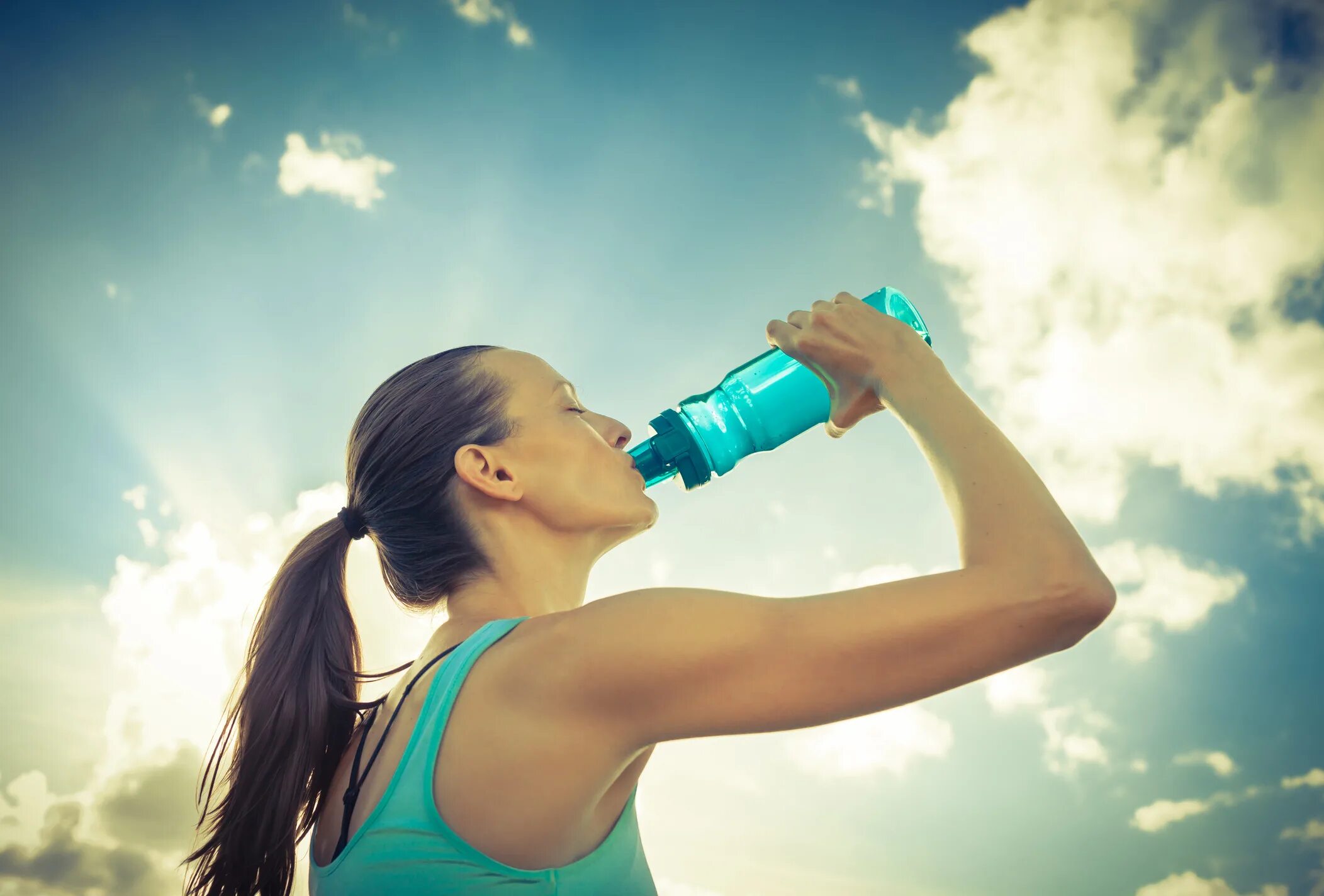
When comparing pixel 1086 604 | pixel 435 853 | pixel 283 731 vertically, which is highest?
pixel 283 731

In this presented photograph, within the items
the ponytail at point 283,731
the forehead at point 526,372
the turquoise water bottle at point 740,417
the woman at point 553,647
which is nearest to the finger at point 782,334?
the woman at point 553,647

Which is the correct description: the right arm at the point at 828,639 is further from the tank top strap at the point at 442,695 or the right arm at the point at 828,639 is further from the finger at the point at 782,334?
the finger at the point at 782,334

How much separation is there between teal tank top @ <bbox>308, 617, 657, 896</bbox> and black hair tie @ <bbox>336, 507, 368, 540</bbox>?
3.10ft

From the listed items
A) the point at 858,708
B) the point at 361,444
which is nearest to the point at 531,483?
the point at 361,444

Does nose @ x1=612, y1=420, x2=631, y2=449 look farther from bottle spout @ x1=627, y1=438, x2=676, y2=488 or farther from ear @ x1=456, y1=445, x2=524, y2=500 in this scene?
ear @ x1=456, y1=445, x2=524, y2=500

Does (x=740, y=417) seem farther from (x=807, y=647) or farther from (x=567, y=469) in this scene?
(x=807, y=647)

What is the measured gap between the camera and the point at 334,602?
7.56 feet

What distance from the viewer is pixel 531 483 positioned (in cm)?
220

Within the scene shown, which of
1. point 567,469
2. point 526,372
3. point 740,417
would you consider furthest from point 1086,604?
point 526,372

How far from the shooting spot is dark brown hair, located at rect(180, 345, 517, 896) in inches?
76.6

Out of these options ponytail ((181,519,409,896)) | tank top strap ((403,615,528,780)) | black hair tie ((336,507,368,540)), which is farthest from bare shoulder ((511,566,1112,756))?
black hair tie ((336,507,368,540))

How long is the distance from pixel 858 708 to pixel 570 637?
0.47 metres

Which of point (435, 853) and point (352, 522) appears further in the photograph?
point (352, 522)

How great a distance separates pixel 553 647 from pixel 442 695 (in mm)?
284
